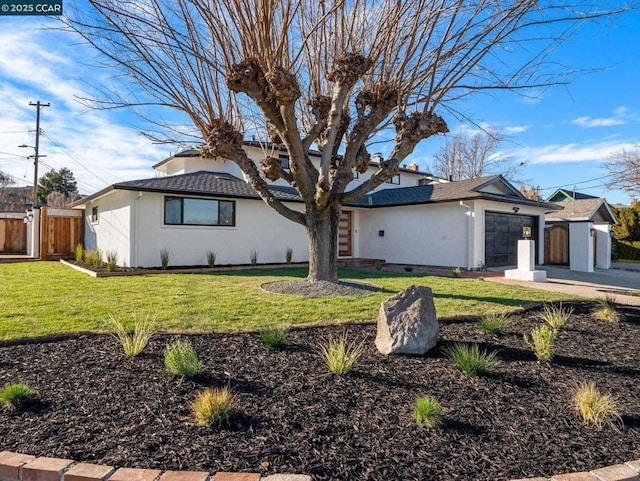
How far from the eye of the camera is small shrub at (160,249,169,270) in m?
12.5

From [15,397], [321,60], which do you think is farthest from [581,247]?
[15,397]

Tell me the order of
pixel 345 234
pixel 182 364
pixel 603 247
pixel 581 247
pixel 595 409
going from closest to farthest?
1. pixel 595 409
2. pixel 182 364
3. pixel 581 247
4. pixel 345 234
5. pixel 603 247

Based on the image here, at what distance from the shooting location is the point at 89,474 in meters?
2.19

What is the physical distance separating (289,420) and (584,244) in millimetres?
17718

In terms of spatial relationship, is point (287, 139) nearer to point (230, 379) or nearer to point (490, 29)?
point (490, 29)

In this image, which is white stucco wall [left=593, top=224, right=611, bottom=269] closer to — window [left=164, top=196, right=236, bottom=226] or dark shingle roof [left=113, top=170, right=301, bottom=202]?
dark shingle roof [left=113, top=170, right=301, bottom=202]

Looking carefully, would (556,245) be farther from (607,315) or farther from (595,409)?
(595,409)

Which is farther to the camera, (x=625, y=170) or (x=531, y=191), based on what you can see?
(x=531, y=191)

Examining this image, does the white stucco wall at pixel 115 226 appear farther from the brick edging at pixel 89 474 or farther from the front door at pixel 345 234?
the brick edging at pixel 89 474

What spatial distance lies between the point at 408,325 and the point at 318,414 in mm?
1778

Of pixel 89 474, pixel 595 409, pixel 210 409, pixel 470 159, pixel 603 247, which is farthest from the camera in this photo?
pixel 470 159

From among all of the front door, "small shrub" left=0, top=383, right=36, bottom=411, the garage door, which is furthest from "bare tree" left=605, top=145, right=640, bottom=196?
"small shrub" left=0, top=383, right=36, bottom=411

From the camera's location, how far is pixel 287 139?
7.49 metres

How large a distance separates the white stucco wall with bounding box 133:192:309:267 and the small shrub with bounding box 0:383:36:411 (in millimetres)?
10268
